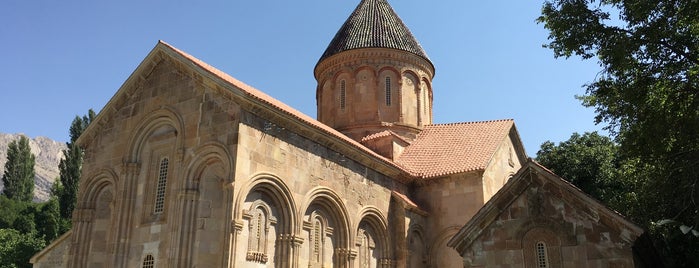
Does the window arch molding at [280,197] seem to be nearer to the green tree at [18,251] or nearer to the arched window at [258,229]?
the arched window at [258,229]

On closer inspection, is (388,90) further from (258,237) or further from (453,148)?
(258,237)

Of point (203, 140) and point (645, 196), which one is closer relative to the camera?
point (645, 196)

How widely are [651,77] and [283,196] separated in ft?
28.2

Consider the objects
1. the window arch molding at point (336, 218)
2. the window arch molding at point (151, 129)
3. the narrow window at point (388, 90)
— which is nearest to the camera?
the window arch molding at point (151, 129)

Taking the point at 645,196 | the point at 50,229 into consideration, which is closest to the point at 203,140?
the point at 645,196

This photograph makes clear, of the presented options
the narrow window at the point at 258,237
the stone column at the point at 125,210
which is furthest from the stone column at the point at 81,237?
the narrow window at the point at 258,237

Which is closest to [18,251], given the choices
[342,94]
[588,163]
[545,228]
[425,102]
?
[342,94]

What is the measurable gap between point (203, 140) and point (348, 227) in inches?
195

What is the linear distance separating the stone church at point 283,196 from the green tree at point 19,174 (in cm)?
4679

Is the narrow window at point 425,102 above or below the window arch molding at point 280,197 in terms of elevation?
above

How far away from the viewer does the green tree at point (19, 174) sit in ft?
199

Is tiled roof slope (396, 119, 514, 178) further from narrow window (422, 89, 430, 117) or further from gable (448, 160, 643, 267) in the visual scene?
gable (448, 160, 643, 267)

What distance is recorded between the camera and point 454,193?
1961 centimetres

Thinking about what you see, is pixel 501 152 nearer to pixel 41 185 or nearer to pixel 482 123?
pixel 482 123
